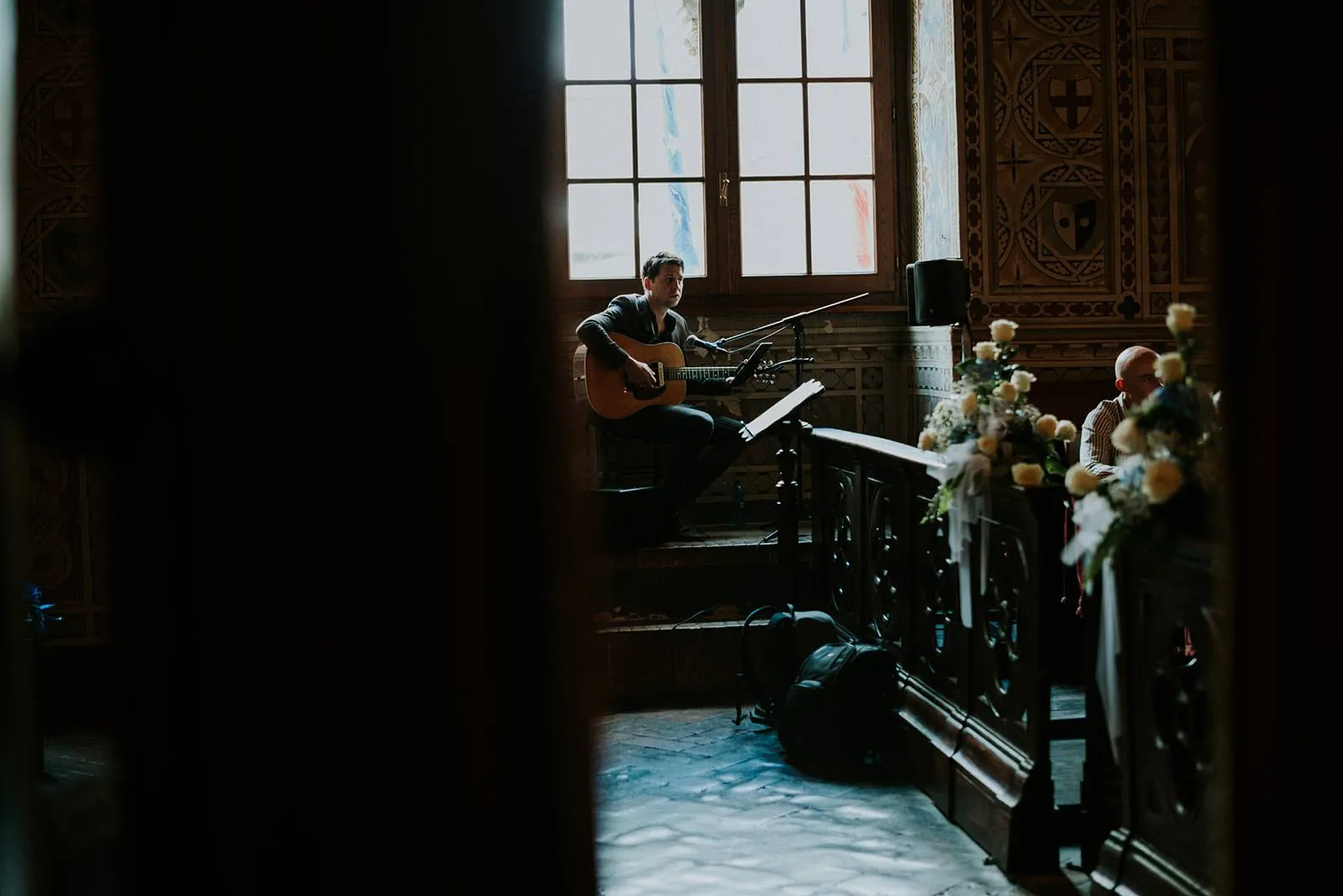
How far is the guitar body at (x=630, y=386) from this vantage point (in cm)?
684

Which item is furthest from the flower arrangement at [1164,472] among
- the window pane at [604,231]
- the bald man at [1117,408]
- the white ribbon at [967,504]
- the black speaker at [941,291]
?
the window pane at [604,231]

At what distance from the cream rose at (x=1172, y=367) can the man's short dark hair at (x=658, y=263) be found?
13.7 feet

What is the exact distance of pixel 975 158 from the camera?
23.5 ft

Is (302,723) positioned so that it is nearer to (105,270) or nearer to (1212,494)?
(105,270)

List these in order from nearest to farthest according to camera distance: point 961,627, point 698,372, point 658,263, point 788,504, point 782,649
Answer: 1. point 961,627
2. point 782,649
3. point 788,504
4. point 658,263
5. point 698,372

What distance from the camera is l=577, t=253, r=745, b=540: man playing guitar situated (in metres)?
6.77

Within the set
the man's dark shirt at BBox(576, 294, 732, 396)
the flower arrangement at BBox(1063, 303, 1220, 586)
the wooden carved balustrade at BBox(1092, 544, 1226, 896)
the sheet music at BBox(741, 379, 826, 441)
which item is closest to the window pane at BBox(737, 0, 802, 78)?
the man's dark shirt at BBox(576, 294, 732, 396)

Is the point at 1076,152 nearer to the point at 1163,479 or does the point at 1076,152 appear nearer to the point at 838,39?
the point at 838,39

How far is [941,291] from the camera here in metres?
6.44

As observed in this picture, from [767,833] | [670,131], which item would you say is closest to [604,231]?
[670,131]

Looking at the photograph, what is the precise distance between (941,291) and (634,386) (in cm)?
161

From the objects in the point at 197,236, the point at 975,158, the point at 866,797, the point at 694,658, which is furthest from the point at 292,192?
the point at 975,158

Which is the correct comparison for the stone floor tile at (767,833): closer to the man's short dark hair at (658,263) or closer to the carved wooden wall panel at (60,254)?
the man's short dark hair at (658,263)

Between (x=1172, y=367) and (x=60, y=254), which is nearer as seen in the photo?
(x=1172, y=367)
